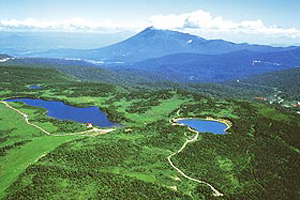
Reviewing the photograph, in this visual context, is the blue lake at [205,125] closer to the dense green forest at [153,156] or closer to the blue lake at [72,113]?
the dense green forest at [153,156]

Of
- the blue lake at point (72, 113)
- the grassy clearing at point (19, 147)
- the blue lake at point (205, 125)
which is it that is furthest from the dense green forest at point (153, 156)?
the blue lake at point (72, 113)

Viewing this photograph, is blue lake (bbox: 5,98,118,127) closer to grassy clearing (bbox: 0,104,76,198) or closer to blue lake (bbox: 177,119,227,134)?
grassy clearing (bbox: 0,104,76,198)

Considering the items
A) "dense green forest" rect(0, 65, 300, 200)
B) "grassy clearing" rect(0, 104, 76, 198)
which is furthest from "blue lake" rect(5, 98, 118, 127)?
"grassy clearing" rect(0, 104, 76, 198)

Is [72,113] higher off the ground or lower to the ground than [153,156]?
lower

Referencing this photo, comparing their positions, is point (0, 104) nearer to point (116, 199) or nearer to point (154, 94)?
point (154, 94)

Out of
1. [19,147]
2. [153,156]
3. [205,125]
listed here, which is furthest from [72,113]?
[153,156]

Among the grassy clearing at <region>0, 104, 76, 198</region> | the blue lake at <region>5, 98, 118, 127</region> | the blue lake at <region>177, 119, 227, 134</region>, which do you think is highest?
the grassy clearing at <region>0, 104, 76, 198</region>

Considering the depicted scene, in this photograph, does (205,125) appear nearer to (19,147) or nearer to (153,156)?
(153,156)

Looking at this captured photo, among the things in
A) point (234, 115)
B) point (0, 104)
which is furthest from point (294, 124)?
point (0, 104)
